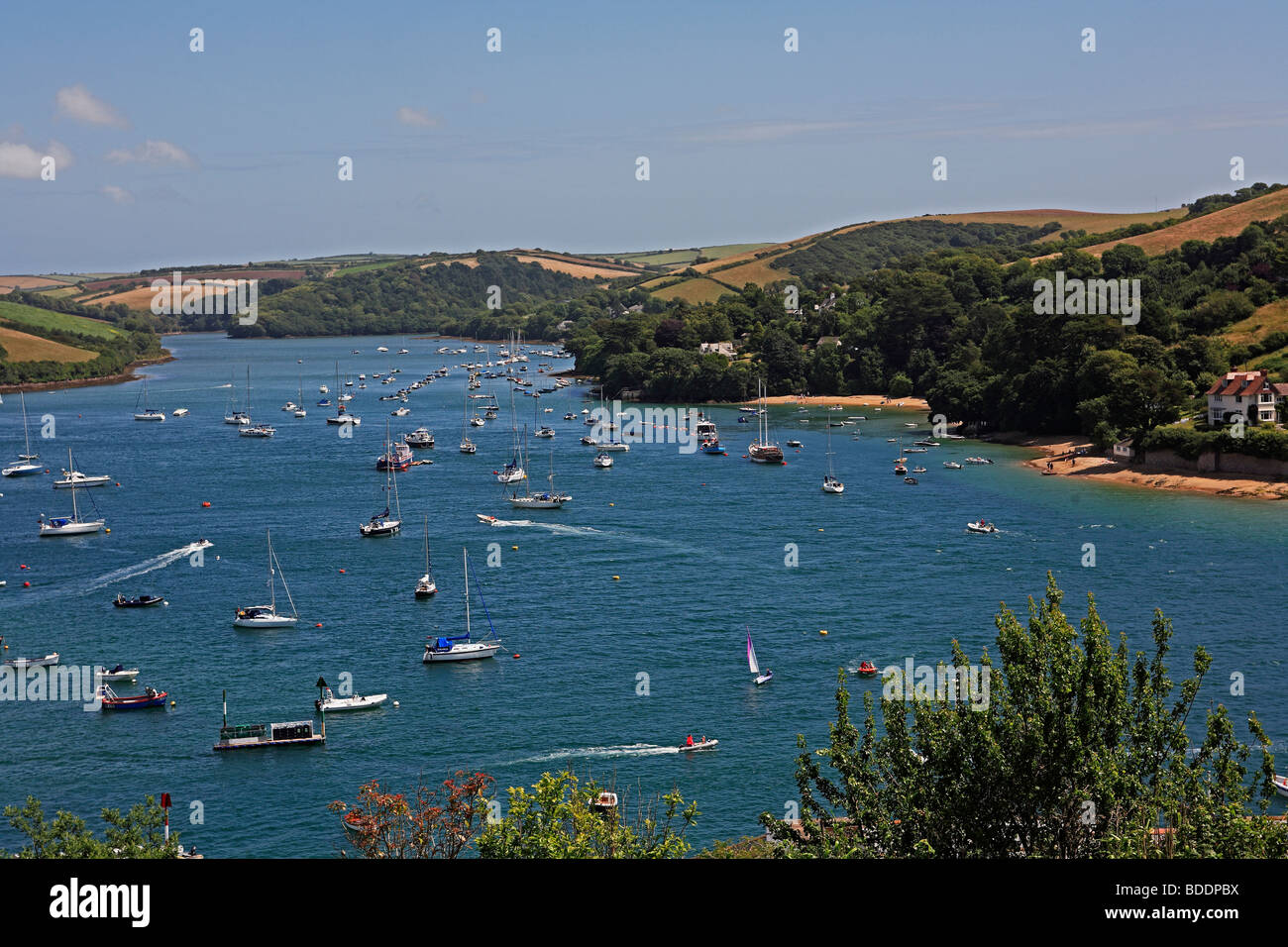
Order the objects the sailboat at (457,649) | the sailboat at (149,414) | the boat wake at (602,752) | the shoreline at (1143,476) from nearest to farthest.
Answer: the boat wake at (602,752) → the sailboat at (457,649) → the shoreline at (1143,476) → the sailboat at (149,414)

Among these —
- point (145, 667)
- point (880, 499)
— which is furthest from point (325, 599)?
point (880, 499)

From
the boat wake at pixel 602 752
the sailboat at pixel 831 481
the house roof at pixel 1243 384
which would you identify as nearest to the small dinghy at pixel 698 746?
the boat wake at pixel 602 752

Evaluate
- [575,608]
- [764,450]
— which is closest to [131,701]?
[575,608]

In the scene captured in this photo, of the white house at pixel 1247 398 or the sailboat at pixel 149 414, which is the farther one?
the sailboat at pixel 149 414

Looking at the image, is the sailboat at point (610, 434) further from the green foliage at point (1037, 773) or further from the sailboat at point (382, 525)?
→ the green foliage at point (1037, 773)

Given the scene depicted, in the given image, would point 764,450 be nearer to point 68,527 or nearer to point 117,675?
point 68,527

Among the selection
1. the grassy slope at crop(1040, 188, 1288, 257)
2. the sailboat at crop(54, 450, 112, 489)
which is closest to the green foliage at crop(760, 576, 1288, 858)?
the sailboat at crop(54, 450, 112, 489)

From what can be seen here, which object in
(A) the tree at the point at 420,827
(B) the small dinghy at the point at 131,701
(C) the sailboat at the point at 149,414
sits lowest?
(B) the small dinghy at the point at 131,701
